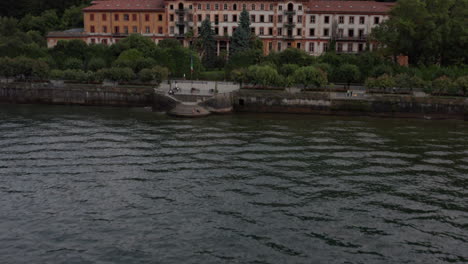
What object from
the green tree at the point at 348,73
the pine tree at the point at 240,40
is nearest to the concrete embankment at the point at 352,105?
the green tree at the point at 348,73

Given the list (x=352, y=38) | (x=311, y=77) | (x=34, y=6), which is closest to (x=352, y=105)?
(x=311, y=77)

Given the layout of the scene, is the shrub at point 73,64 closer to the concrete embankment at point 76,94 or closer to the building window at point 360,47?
the concrete embankment at point 76,94

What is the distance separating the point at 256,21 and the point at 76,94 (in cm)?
4584

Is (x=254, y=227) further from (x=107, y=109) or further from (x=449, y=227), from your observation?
(x=107, y=109)

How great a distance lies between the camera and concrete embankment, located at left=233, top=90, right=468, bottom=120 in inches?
2997

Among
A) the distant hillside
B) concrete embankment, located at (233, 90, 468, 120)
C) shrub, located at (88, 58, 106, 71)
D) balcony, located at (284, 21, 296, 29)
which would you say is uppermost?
the distant hillside

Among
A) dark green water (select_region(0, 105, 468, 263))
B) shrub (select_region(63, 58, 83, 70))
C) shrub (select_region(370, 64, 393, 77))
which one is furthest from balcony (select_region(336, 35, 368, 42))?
shrub (select_region(63, 58, 83, 70))

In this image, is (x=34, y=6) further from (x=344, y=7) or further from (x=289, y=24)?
(x=344, y=7)

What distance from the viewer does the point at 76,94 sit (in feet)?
283

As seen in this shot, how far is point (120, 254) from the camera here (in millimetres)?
30547

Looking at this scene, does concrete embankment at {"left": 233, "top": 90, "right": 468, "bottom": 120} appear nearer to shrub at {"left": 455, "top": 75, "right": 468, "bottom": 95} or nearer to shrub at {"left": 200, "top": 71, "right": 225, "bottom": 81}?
shrub at {"left": 455, "top": 75, "right": 468, "bottom": 95}

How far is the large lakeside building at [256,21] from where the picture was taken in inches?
4483

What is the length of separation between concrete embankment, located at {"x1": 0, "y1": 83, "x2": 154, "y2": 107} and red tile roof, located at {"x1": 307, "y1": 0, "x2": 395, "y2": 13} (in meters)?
46.5

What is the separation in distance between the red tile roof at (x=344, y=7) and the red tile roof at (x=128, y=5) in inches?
1313
